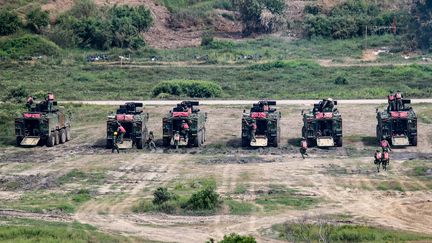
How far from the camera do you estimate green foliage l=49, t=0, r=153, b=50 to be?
10631 centimetres

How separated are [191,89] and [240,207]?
39.8m

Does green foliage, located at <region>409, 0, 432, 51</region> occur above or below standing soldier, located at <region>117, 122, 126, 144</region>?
above

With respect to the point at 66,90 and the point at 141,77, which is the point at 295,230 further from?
the point at 141,77

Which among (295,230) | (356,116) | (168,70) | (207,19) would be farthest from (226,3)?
(295,230)

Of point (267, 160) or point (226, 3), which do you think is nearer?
point (267, 160)

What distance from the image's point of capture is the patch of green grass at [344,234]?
102 ft

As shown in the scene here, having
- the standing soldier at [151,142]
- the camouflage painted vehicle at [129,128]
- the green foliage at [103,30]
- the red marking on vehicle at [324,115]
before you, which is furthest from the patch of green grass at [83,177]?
the green foliage at [103,30]

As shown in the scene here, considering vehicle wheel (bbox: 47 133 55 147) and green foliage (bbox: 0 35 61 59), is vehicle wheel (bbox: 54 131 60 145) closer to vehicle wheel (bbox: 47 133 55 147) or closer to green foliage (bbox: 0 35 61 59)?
vehicle wheel (bbox: 47 133 55 147)

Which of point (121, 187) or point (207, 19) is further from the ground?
point (207, 19)

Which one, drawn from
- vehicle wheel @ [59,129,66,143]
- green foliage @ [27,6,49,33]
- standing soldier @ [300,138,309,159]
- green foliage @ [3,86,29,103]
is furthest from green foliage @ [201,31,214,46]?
standing soldier @ [300,138,309,159]

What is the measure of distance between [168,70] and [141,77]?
11.9 ft

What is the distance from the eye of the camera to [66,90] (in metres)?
78.6

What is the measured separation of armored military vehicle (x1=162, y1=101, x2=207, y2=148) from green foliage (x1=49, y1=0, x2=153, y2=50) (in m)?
54.6

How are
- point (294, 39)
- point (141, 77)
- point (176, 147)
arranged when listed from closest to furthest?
point (176, 147), point (141, 77), point (294, 39)
